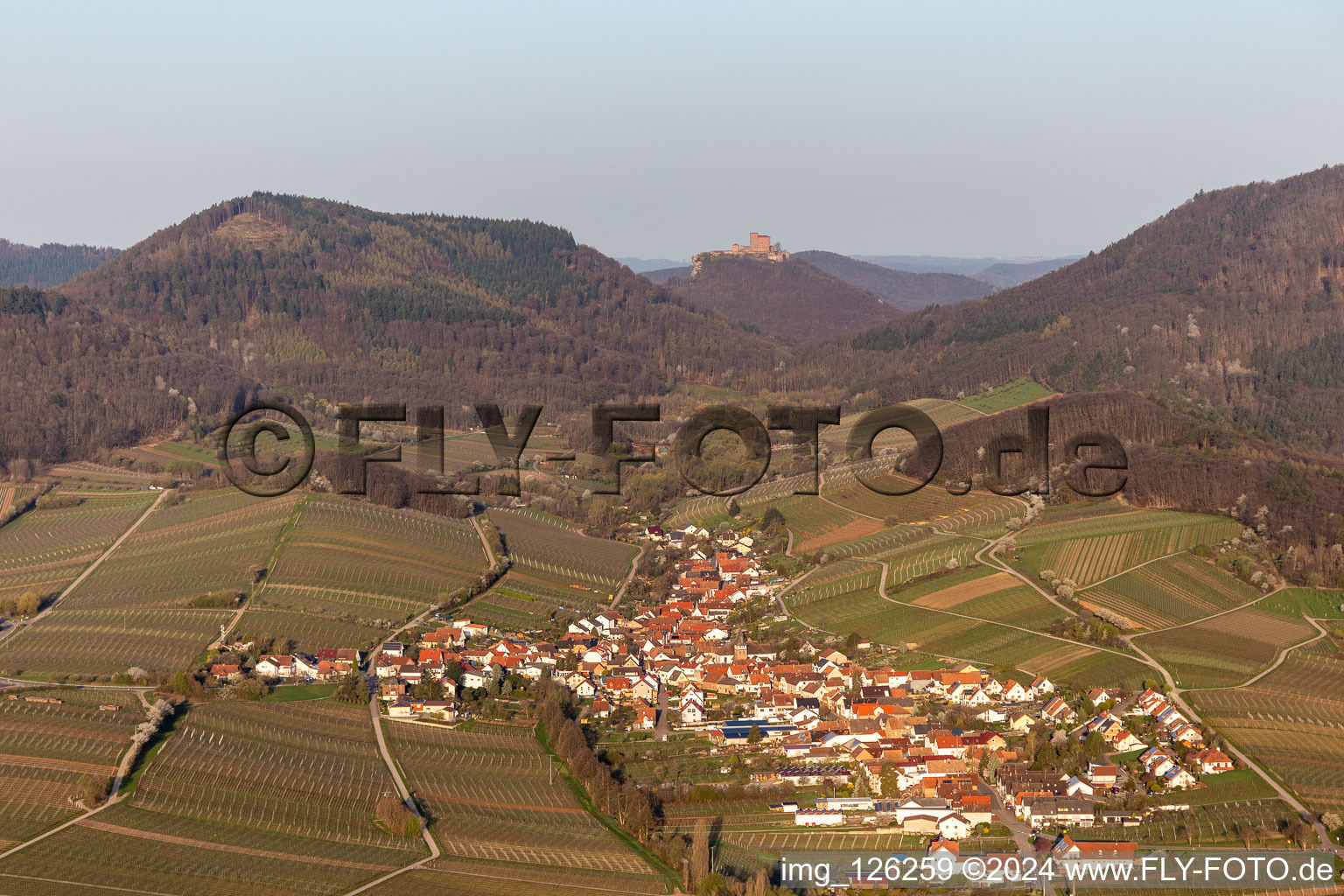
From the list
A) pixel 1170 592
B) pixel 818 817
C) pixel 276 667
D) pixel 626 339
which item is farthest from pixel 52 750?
pixel 626 339

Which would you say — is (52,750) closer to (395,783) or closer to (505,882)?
(395,783)

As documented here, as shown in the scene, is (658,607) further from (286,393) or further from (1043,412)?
(286,393)

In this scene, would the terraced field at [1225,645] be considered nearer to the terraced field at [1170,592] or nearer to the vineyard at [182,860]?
the terraced field at [1170,592]

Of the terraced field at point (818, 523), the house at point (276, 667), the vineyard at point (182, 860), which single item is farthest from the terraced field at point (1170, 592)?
the vineyard at point (182, 860)

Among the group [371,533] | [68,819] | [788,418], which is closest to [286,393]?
[788,418]

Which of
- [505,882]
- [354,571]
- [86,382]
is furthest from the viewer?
[86,382]
